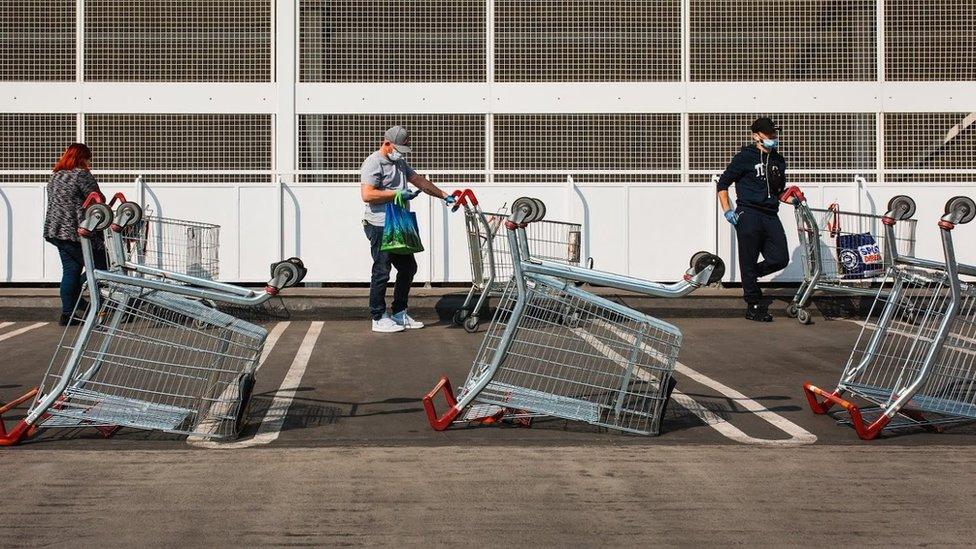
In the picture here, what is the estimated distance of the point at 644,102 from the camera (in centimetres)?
1527

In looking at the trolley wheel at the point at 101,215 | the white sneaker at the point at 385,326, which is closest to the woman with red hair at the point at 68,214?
the white sneaker at the point at 385,326

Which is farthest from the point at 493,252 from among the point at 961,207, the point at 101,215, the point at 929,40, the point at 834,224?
the point at 929,40

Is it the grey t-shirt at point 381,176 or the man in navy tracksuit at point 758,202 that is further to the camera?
the man in navy tracksuit at point 758,202

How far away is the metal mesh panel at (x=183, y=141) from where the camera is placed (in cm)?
1509

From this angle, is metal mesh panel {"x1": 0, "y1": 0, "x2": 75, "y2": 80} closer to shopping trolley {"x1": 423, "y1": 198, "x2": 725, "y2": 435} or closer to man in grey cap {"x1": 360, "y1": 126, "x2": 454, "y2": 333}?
man in grey cap {"x1": 360, "y1": 126, "x2": 454, "y2": 333}

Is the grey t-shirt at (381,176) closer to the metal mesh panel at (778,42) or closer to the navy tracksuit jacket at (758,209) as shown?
the navy tracksuit jacket at (758,209)

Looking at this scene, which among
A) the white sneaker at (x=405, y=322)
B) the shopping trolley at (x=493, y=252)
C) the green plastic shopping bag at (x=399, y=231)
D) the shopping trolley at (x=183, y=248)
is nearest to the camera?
the green plastic shopping bag at (x=399, y=231)

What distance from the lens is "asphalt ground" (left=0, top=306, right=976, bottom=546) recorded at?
439 centimetres

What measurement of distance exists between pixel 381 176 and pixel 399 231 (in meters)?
0.62

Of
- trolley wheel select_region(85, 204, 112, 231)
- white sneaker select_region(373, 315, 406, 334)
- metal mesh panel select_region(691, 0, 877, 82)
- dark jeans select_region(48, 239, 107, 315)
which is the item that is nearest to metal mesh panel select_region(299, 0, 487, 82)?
metal mesh panel select_region(691, 0, 877, 82)

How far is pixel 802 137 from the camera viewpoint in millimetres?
15328

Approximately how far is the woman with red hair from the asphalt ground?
3901 mm

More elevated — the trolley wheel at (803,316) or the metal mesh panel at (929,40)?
the metal mesh panel at (929,40)

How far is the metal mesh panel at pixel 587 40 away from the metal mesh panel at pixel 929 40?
9.33 ft
